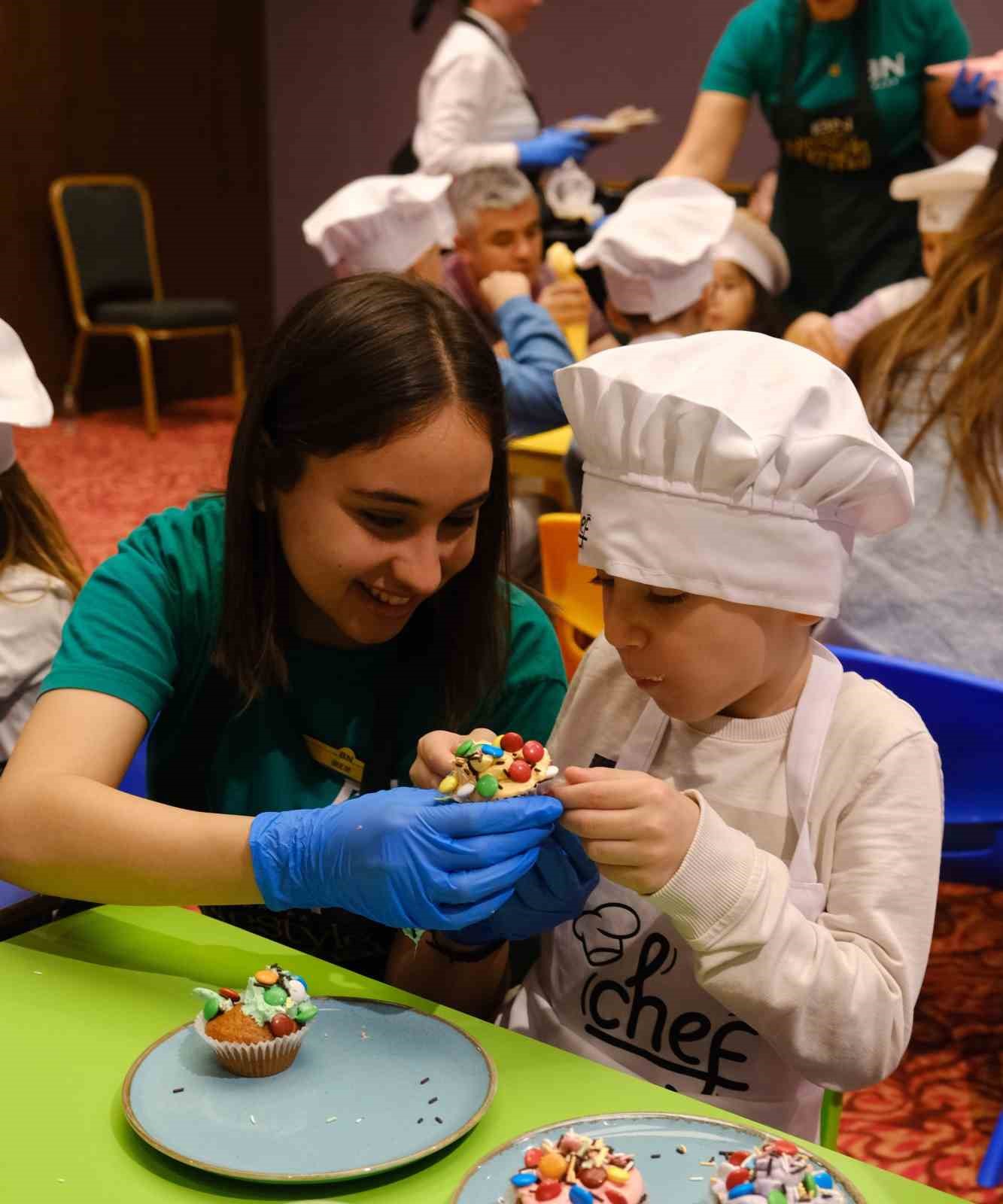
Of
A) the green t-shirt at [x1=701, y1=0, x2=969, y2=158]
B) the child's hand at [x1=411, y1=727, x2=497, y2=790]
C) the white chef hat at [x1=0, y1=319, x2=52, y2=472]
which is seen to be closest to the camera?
the child's hand at [x1=411, y1=727, x2=497, y2=790]

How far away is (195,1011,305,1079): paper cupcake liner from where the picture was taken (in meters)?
1.09

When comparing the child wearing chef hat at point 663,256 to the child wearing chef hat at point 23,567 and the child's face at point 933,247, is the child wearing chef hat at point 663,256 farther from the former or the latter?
the child wearing chef hat at point 23,567

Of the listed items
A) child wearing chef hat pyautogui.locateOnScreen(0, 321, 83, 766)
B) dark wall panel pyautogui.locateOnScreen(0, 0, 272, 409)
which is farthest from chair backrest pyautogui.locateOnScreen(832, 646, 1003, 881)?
dark wall panel pyautogui.locateOnScreen(0, 0, 272, 409)

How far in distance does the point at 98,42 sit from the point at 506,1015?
8087mm

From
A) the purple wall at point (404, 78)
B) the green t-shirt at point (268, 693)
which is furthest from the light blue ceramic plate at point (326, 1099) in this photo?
the purple wall at point (404, 78)

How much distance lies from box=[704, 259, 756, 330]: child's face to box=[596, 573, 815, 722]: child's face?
249cm

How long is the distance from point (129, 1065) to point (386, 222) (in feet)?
9.32

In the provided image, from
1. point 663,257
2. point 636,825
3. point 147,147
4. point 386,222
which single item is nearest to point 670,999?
point 636,825

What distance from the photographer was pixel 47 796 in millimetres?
1375

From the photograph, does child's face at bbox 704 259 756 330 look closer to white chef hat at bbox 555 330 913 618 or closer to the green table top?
white chef hat at bbox 555 330 913 618

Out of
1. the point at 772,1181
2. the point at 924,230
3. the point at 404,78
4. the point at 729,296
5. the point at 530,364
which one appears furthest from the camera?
the point at 404,78

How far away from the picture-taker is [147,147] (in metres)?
8.77

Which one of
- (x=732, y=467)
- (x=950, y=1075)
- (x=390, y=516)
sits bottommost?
(x=950, y=1075)

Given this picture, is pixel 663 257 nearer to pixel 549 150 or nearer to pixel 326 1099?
pixel 549 150
